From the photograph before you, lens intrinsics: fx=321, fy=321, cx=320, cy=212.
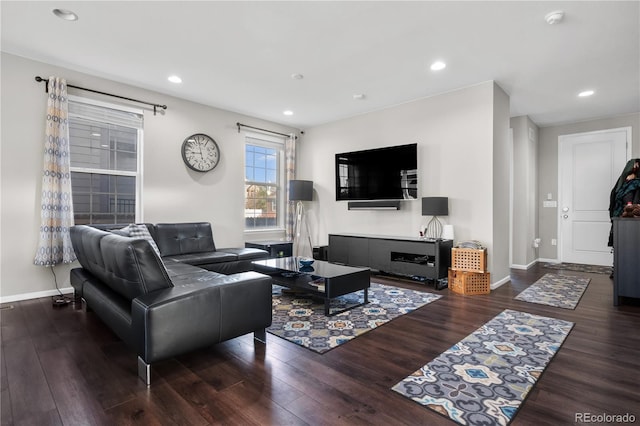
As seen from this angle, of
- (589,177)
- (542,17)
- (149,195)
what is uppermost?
(542,17)

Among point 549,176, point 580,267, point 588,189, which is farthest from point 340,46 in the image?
point 580,267

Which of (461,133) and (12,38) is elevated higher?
(12,38)

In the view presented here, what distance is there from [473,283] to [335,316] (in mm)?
1871

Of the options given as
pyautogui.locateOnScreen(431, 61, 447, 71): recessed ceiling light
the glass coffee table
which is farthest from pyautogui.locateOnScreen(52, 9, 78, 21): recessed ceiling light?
pyautogui.locateOnScreen(431, 61, 447, 71): recessed ceiling light

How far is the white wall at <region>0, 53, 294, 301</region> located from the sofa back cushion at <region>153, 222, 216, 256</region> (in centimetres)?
34

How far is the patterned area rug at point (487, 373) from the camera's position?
5.17 feet

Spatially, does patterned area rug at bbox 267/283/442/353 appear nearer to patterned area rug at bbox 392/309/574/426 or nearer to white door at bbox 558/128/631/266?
patterned area rug at bbox 392/309/574/426

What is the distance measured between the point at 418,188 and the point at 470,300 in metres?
1.79

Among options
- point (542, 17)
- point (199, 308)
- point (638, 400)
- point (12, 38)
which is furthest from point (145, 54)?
point (638, 400)

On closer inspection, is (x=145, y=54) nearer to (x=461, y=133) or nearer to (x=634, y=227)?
(x=461, y=133)

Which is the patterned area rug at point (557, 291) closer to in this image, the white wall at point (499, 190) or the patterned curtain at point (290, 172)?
the white wall at point (499, 190)

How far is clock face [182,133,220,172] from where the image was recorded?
4.68m

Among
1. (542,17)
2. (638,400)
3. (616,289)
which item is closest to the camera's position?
(638,400)

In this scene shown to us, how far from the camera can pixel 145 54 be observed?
131 inches
